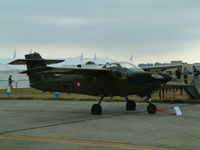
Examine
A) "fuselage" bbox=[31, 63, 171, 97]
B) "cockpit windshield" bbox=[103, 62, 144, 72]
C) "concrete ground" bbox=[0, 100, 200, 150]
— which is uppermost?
"cockpit windshield" bbox=[103, 62, 144, 72]

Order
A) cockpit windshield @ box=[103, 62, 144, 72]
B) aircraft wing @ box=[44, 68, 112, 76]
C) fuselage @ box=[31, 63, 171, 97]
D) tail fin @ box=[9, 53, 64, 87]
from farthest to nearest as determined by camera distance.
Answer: tail fin @ box=[9, 53, 64, 87], cockpit windshield @ box=[103, 62, 144, 72], aircraft wing @ box=[44, 68, 112, 76], fuselage @ box=[31, 63, 171, 97]

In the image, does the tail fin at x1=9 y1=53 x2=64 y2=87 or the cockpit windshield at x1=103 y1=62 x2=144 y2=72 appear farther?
the tail fin at x1=9 y1=53 x2=64 y2=87

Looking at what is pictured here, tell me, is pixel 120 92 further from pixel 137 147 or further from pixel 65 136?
pixel 137 147

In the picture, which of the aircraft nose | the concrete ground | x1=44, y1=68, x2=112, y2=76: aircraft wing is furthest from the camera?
x1=44, y1=68, x2=112, y2=76: aircraft wing

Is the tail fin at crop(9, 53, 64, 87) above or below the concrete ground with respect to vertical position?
above

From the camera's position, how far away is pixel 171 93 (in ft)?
67.4

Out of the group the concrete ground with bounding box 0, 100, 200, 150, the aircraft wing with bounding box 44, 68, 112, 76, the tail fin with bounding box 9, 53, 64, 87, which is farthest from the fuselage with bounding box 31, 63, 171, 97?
the concrete ground with bounding box 0, 100, 200, 150

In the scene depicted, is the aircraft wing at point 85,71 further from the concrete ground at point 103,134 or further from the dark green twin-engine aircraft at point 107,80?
the concrete ground at point 103,134

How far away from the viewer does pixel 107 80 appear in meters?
14.7

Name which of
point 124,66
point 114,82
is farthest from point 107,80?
point 124,66

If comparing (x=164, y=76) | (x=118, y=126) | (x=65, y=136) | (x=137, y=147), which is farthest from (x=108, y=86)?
(x=137, y=147)

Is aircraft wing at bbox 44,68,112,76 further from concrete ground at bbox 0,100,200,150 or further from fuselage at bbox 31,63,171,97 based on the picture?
concrete ground at bbox 0,100,200,150

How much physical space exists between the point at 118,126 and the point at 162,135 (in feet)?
7.15

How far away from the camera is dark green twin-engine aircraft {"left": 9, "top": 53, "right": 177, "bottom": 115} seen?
13.5 m
